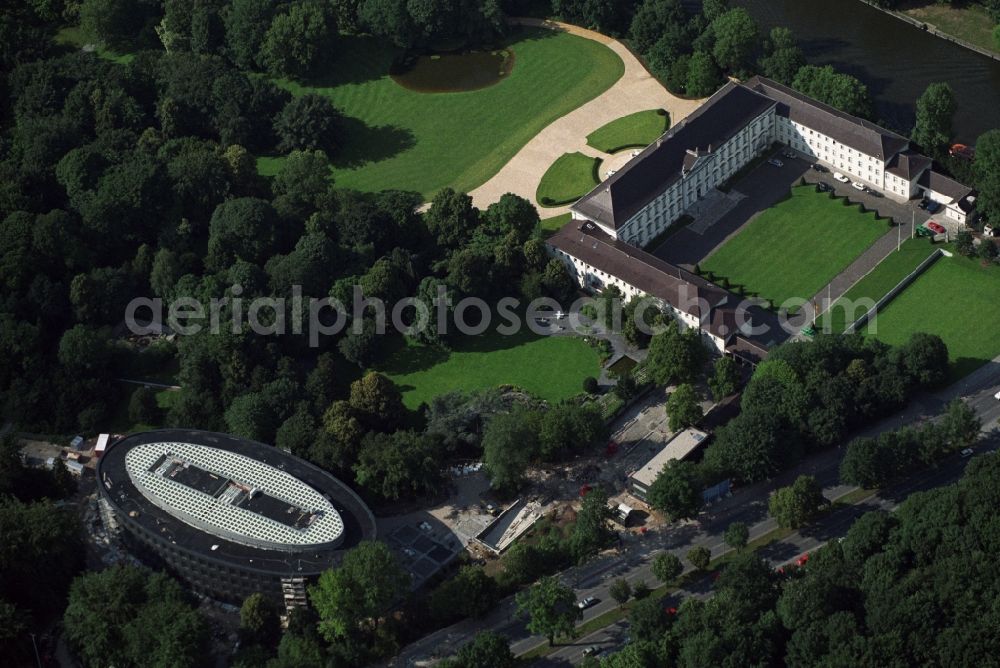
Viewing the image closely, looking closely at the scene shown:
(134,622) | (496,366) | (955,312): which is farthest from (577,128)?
(134,622)

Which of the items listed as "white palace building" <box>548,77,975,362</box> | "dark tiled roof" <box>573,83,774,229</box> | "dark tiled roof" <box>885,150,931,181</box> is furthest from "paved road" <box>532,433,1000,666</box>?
"dark tiled roof" <box>573,83,774,229</box>

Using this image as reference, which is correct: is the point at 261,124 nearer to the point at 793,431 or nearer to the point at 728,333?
the point at 728,333

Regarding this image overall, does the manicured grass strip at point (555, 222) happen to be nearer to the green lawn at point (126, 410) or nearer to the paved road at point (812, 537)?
the green lawn at point (126, 410)

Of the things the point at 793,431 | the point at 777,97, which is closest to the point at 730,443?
the point at 793,431

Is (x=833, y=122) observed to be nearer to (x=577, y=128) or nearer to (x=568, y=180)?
(x=568, y=180)

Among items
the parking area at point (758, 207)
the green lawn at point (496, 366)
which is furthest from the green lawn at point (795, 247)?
the green lawn at point (496, 366)

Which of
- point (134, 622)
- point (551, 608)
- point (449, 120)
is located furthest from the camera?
point (449, 120)
